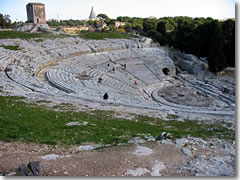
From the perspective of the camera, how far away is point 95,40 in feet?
125

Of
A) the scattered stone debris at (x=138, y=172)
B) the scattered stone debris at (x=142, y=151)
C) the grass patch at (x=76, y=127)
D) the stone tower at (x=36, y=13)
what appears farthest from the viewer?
the stone tower at (x=36, y=13)

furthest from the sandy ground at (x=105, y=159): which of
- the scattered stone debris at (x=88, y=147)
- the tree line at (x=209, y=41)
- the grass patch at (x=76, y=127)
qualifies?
the tree line at (x=209, y=41)

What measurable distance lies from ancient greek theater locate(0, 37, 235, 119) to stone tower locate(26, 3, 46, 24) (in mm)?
11508

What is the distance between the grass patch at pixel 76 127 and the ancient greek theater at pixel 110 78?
8.03 ft

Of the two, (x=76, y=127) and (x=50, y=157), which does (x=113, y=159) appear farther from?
(x=76, y=127)

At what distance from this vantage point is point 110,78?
2580 centimetres

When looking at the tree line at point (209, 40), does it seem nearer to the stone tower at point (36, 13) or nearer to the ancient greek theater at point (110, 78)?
the ancient greek theater at point (110, 78)

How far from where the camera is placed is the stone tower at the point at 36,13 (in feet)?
135

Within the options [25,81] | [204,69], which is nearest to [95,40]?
[204,69]

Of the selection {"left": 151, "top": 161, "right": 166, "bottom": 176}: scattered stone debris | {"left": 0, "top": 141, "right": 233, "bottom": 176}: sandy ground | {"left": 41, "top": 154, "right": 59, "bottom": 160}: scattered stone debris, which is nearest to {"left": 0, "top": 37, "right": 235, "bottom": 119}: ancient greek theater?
{"left": 0, "top": 141, "right": 233, "bottom": 176}: sandy ground

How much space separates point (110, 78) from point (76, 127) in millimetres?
17668

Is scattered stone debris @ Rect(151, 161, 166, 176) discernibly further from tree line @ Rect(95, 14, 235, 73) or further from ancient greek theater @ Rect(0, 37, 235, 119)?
tree line @ Rect(95, 14, 235, 73)

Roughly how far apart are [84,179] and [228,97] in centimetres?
1856

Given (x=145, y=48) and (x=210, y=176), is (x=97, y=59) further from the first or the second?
(x=210, y=176)
